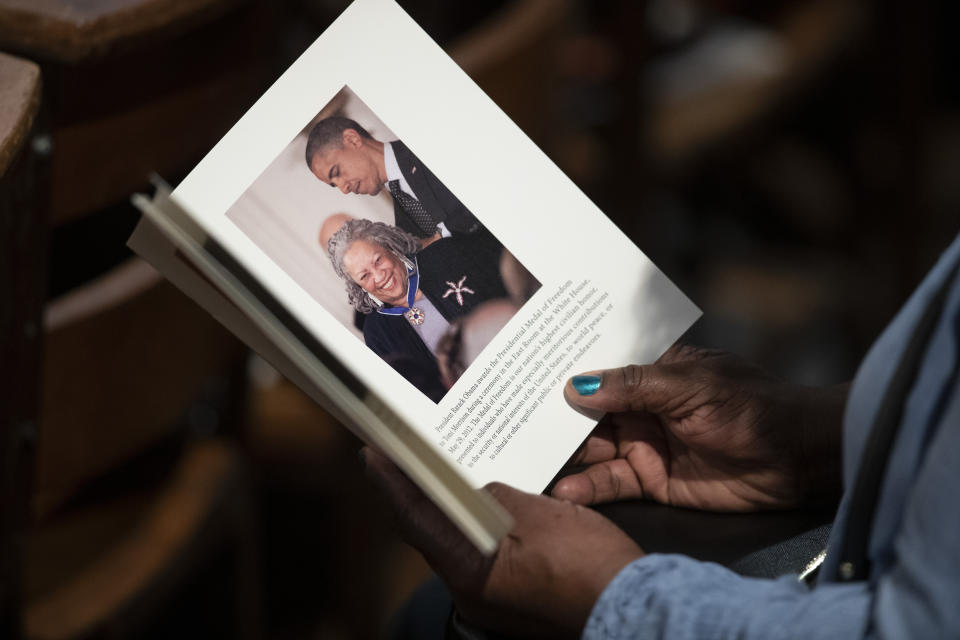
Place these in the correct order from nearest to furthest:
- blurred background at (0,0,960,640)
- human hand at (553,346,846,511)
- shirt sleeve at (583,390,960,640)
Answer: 1. shirt sleeve at (583,390,960,640)
2. human hand at (553,346,846,511)
3. blurred background at (0,0,960,640)

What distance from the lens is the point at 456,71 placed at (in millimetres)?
688

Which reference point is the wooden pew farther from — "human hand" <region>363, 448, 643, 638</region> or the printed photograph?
"human hand" <region>363, 448, 643, 638</region>

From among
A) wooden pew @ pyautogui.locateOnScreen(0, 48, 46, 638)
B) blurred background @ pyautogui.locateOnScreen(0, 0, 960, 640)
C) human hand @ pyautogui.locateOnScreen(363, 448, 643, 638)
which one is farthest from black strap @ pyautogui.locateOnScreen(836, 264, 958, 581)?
wooden pew @ pyautogui.locateOnScreen(0, 48, 46, 638)

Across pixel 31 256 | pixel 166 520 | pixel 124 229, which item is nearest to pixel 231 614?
pixel 166 520

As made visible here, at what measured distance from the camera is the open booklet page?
65 cm

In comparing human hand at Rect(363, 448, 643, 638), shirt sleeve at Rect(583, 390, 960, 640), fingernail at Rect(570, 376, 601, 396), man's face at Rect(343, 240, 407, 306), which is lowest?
shirt sleeve at Rect(583, 390, 960, 640)

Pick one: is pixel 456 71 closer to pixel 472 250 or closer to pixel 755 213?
pixel 472 250

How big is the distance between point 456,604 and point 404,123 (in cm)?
32

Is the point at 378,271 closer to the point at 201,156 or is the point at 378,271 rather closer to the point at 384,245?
the point at 384,245

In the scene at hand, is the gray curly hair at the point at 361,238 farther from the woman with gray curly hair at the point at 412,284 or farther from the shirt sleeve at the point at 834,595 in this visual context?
the shirt sleeve at the point at 834,595

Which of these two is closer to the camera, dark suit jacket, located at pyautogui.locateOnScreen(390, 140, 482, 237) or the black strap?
the black strap

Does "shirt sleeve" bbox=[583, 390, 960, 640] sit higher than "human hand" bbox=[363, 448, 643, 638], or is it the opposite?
"human hand" bbox=[363, 448, 643, 638]

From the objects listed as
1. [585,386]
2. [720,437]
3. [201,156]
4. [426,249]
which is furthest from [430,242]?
[201,156]

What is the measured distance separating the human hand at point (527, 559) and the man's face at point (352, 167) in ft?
0.64
